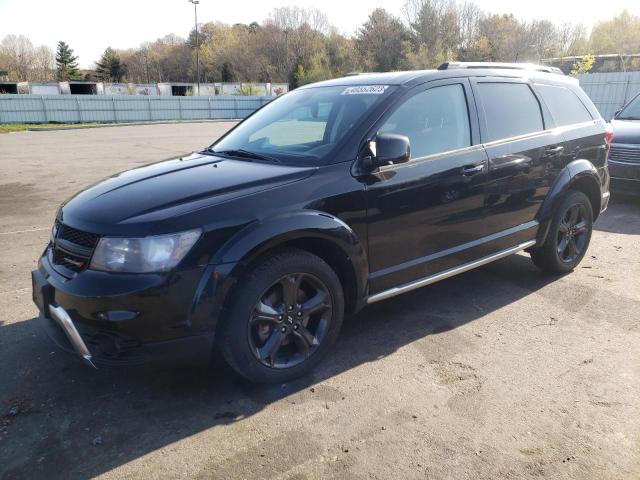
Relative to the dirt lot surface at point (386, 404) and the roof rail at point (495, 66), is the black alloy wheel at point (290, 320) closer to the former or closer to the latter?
the dirt lot surface at point (386, 404)

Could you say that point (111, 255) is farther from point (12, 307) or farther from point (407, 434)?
point (12, 307)

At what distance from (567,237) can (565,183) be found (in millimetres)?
601

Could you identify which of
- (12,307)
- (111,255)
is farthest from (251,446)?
(12,307)

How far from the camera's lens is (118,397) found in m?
3.07

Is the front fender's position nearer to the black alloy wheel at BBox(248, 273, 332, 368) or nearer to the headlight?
the black alloy wheel at BBox(248, 273, 332, 368)

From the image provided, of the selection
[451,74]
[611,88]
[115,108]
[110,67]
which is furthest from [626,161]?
[110,67]

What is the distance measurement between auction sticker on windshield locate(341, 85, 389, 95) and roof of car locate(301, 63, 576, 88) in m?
0.06

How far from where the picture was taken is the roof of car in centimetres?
381

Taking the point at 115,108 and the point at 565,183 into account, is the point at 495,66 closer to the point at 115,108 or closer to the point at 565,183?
the point at 565,183

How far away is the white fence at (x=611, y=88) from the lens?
1669 cm

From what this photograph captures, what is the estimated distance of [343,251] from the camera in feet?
10.6

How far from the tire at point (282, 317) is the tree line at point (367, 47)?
232 ft

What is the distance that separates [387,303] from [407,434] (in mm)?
1779

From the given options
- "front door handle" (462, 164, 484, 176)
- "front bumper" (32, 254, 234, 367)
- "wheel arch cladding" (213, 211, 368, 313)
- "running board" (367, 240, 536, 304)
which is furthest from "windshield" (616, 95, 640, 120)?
"front bumper" (32, 254, 234, 367)
